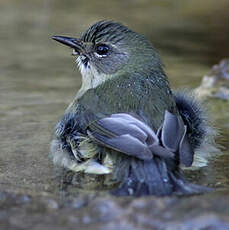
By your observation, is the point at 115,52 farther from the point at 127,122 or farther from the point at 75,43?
the point at 127,122

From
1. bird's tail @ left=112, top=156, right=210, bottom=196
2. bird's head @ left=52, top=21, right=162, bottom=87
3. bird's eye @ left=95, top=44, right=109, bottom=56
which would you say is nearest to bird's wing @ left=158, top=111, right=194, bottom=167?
bird's tail @ left=112, top=156, right=210, bottom=196

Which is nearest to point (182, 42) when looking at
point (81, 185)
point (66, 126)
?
point (66, 126)

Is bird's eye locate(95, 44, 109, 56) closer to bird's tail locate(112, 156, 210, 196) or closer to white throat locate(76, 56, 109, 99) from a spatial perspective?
white throat locate(76, 56, 109, 99)

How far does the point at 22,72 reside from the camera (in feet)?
25.8

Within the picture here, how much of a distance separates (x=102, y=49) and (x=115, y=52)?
127 mm

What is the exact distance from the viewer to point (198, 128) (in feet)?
16.6

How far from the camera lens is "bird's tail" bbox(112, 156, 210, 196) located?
159 inches

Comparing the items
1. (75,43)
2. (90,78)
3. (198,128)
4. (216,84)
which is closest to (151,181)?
(198,128)

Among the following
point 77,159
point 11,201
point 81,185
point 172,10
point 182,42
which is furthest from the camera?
point 172,10

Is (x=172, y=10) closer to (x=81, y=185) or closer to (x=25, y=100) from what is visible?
(x=25, y=100)

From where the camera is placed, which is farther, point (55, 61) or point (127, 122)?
point (55, 61)

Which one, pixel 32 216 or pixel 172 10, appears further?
pixel 172 10

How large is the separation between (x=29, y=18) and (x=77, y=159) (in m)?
6.10

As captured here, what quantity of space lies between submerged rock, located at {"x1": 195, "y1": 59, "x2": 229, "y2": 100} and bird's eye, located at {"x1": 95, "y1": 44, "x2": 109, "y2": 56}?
5.85 feet
